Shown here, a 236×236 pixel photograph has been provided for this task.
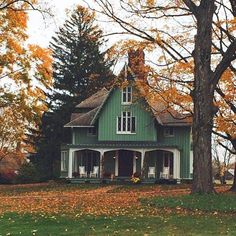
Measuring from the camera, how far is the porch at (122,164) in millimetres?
41062

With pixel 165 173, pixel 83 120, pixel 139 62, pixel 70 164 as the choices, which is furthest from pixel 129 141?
pixel 139 62

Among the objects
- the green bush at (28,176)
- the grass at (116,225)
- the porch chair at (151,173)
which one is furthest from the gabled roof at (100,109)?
the grass at (116,225)

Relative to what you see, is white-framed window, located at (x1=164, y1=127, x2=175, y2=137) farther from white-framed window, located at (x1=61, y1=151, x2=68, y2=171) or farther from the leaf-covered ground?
the leaf-covered ground

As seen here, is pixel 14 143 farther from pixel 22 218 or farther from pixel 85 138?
pixel 22 218

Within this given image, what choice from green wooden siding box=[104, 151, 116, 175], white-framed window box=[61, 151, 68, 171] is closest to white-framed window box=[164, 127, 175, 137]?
green wooden siding box=[104, 151, 116, 175]

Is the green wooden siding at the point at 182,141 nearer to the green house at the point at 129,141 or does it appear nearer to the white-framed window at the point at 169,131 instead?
the green house at the point at 129,141

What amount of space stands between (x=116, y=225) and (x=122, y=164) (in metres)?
31.0

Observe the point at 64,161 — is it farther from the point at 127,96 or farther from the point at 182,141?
the point at 182,141

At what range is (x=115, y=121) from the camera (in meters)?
42.4

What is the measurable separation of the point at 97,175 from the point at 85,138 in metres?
3.46

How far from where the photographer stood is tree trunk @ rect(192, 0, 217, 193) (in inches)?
794

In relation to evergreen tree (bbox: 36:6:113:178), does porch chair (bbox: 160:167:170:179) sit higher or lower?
lower

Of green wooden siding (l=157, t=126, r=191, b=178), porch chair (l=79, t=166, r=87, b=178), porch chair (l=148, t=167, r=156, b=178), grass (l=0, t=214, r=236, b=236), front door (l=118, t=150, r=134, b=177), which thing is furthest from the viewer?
front door (l=118, t=150, r=134, b=177)

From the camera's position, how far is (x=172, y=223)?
1291 cm
